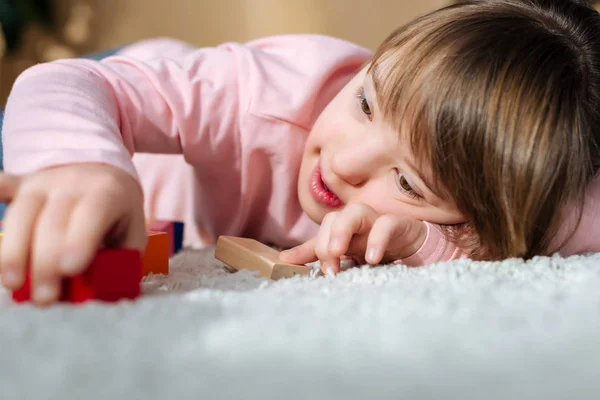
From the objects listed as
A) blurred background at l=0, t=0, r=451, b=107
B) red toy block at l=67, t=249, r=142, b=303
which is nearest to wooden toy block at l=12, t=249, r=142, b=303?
red toy block at l=67, t=249, r=142, b=303

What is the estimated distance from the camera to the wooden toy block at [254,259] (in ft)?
2.02

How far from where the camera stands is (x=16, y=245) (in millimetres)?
420

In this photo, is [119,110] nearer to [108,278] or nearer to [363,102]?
[363,102]

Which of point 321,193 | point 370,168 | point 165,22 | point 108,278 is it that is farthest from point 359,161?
point 165,22

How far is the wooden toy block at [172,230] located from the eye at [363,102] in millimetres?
285

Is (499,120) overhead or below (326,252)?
overhead

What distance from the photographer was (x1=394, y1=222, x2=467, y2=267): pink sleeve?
71 centimetres

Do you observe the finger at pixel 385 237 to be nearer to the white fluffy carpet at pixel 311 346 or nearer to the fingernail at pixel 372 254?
the fingernail at pixel 372 254

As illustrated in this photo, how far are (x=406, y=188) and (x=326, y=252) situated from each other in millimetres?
149

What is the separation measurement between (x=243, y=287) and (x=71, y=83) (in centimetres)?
33

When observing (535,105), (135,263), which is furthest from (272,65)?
(135,263)

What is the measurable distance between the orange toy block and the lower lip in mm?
237

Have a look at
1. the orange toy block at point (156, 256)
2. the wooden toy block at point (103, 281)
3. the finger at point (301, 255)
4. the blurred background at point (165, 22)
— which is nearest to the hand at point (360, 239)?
the finger at point (301, 255)

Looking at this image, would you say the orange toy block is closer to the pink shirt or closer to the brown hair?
the pink shirt
